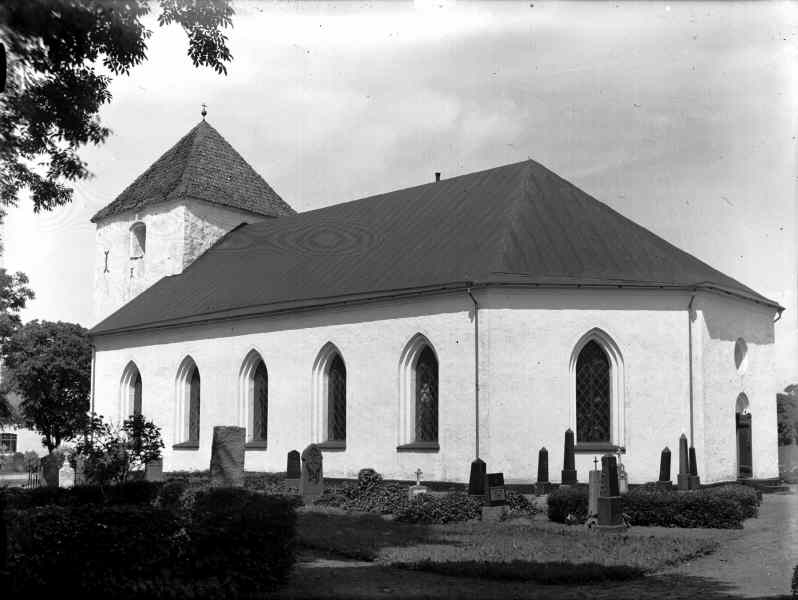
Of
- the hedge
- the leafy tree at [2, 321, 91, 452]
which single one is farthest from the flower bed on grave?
the leafy tree at [2, 321, 91, 452]

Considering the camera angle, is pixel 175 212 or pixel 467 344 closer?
pixel 467 344

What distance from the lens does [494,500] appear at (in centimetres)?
1933

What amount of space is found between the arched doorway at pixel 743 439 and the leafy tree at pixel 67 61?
19.0 metres

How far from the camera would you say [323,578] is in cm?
1188

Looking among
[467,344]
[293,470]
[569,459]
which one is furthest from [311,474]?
[569,459]

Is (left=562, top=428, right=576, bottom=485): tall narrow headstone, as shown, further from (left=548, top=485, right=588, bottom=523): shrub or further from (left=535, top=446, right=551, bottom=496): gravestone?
(left=548, top=485, right=588, bottom=523): shrub

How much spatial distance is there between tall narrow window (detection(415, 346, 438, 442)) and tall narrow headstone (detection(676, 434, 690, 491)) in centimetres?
652

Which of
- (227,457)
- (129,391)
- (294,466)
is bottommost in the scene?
(294,466)

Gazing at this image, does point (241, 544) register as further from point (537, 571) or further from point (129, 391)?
point (129, 391)

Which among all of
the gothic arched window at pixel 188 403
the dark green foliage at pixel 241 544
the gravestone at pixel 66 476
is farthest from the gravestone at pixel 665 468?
the gravestone at pixel 66 476

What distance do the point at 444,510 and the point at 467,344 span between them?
19.0 feet

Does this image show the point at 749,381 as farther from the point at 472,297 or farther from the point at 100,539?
the point at 100,539

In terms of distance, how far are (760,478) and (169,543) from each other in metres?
21.0

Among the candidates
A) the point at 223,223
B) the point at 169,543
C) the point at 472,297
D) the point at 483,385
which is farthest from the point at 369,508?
the point at 223,223
